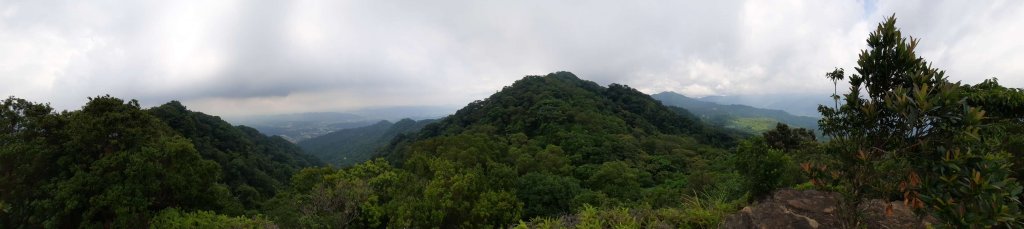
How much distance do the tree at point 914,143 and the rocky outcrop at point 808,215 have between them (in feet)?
5.16

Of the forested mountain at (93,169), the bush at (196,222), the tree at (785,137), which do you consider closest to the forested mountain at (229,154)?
the forested mountain at (93,169)

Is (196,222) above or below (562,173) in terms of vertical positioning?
above

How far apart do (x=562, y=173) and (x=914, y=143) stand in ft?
87.6

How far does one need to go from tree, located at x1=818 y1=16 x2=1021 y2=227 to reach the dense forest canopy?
0.5 inches

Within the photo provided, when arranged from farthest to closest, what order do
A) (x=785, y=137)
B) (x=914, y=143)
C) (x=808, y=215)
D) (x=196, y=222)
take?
(x=785, y=137) < (x=196, y=222) < (x=808, y=215) < (x=914, y=143)

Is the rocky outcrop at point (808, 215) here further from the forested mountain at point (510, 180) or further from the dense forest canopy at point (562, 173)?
the forested mountain at point (510, 180)

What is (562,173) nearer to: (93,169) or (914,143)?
(93,169)

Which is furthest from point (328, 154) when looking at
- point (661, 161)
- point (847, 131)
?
point (847, 131)

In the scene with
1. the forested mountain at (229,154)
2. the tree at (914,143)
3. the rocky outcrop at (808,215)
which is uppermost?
the tree at (914,143)

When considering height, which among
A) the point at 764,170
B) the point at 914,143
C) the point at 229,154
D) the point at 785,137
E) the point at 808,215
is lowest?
the point at 229,154

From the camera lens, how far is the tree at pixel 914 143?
2973 millimetres

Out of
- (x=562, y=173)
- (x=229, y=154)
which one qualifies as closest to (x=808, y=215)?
(x=562, y=173)

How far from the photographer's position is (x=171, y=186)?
1516cm

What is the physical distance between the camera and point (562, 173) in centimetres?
2978
